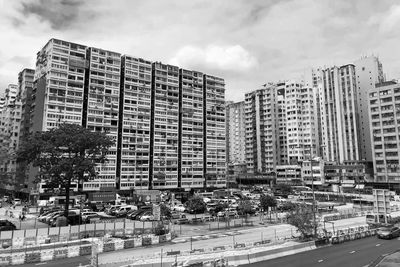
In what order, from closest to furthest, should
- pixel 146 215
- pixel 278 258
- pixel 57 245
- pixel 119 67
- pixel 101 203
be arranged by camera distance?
pixel 278 258 → pixel 57 245 → pixel 146 215 → pixel 101 203 → pixel 119 67

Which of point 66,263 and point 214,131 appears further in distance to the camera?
point 214,131

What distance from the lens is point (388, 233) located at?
37969mm

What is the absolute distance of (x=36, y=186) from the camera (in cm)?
8675

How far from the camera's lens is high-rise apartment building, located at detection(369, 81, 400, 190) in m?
112

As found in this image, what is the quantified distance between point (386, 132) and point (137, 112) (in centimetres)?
8953

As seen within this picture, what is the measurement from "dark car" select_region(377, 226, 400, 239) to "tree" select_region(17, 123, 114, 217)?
43.4 meters

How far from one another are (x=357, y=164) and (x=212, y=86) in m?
63.8

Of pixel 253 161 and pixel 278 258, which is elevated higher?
pixel 253 161

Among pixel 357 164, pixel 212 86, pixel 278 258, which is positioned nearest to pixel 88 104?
pixel 212 86

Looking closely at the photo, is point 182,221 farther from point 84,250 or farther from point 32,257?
point 32,257

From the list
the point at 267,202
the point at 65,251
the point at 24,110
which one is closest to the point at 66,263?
the point at 65,251

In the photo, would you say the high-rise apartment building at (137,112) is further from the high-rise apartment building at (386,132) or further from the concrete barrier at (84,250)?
the concrete barrier at (84,250)

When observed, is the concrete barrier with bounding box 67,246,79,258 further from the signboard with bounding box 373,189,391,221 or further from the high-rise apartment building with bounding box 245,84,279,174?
the high-rise apartment building with bounding box 245,84,279,174

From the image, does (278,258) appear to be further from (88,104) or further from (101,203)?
(88,104)
